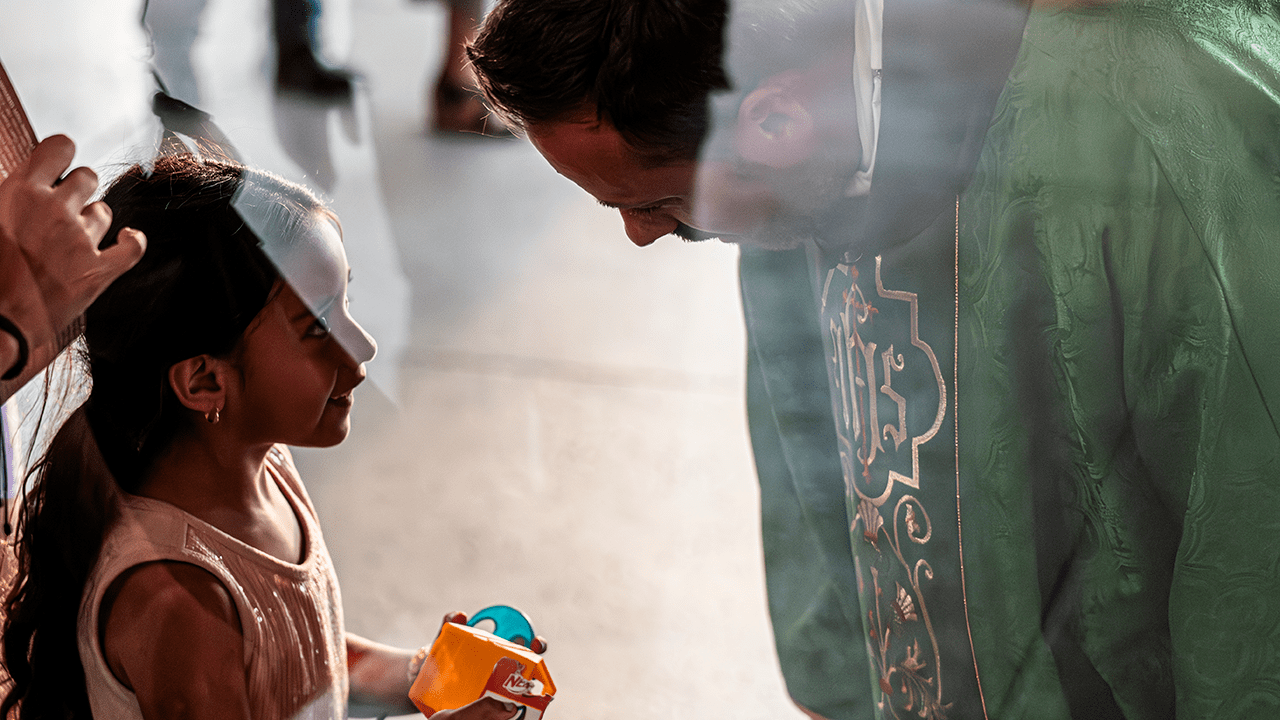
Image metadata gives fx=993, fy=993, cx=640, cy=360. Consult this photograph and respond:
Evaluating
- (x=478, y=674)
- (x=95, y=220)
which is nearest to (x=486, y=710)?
(x=478, y=674)

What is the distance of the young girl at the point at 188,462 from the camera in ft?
1.76

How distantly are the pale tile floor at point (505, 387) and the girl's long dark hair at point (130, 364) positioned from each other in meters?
0.03

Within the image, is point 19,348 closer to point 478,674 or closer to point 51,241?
point 51,241

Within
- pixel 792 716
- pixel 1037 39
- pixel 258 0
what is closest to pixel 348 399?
pixel 258 0

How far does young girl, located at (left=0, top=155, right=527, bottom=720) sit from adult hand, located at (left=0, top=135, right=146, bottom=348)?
0.09 metres

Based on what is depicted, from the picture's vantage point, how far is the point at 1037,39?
560 millimetres

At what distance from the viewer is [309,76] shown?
0.58m

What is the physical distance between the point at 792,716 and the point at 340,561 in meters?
0.45

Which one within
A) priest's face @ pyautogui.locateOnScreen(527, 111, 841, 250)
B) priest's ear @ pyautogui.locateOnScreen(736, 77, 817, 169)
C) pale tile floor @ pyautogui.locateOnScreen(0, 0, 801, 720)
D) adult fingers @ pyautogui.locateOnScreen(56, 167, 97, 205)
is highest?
priest's ear @ pyautogui.locateOnScreen(736, 77, 817, 169)

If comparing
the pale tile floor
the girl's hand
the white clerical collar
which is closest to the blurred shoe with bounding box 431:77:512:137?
the pale tile floor

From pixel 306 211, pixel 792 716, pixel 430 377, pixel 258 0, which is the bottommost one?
pixel 792 716

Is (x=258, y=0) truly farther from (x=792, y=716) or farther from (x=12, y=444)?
(x=792, y=716)

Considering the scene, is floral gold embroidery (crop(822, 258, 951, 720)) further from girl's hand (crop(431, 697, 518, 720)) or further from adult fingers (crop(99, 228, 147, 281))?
adult fingers (crop(99, 228, 147, 281))

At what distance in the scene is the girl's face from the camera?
56 cm
